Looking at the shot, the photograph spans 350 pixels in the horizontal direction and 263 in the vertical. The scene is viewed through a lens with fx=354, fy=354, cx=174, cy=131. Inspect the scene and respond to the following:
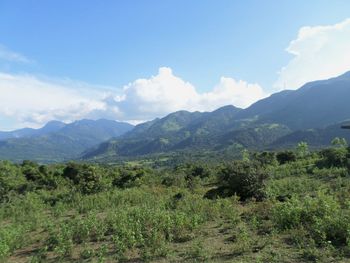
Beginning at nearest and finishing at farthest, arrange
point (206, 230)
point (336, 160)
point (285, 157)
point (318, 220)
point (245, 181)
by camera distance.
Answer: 1. point (318, 220)
2. point (206, 230)
3. point (245, 181)
4. point (336, 160)
5. point (285, 157)

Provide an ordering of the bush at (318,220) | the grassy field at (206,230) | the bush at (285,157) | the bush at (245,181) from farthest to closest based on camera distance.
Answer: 1. the bush at (285,157)
2. the bush at (245,181)
3. the bush at (318,220)
4. the grassy field at (206,230)

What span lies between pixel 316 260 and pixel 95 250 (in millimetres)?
6315

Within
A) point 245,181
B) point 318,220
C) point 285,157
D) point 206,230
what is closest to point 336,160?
point 245,181

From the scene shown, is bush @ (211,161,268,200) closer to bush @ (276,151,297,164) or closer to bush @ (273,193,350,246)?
bush @ (273,193,350,246)

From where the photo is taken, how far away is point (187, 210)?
47.8ft

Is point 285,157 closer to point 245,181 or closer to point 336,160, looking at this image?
point 336,160

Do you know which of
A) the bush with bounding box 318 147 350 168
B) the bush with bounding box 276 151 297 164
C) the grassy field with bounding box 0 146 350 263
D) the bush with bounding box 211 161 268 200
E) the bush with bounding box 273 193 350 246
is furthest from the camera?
the bush with bounding box 276 151 297 164

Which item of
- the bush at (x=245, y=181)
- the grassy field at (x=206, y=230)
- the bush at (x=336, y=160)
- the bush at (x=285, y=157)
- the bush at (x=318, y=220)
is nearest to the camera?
the grassy field at (x=206, y=230)

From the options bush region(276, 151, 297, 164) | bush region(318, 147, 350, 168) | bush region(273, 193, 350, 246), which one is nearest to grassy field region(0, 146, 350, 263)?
bush region(273, 193, 350, 246)

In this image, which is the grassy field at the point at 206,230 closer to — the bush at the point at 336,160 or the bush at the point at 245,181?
the bush at the point at 245,181

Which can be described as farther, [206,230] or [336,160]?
[336,160]

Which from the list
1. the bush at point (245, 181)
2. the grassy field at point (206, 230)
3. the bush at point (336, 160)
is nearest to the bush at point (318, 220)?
the grassy field at point (206, 230)

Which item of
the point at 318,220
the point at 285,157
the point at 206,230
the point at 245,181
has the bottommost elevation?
the point at 285,157

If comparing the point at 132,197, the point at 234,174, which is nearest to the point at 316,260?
the point at 234,174
